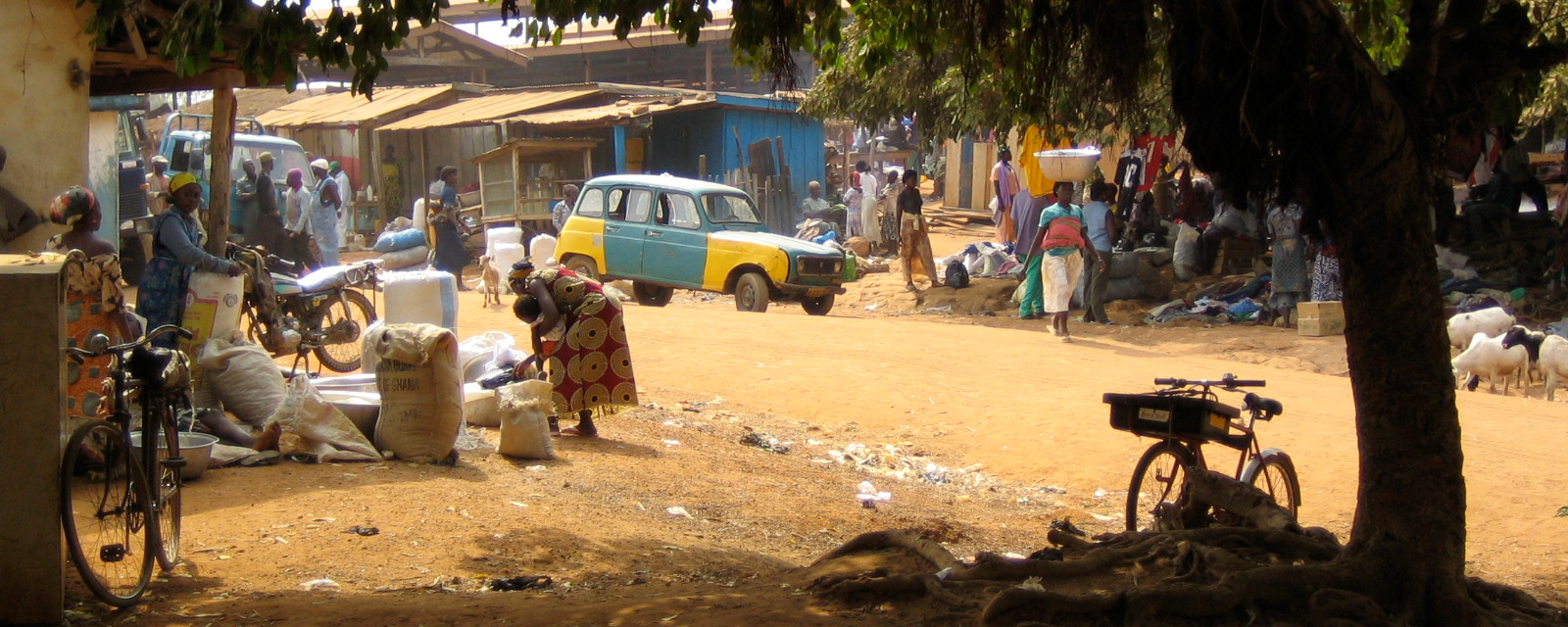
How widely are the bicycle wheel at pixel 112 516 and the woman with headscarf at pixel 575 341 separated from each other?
3455 millimetres

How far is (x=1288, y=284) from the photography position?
15070 millimetres

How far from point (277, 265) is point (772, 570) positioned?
6.41 metres

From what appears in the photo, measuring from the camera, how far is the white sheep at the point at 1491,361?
11.1 m

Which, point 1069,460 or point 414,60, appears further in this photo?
point 414,60

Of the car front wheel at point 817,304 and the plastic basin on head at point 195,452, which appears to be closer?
the plastic basin on head at point 195,452

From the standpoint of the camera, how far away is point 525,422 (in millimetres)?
7328

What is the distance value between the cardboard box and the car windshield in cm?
688

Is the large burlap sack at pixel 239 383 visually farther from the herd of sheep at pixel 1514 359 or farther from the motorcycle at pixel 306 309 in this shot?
the herd of sheep at pixel 1514 359

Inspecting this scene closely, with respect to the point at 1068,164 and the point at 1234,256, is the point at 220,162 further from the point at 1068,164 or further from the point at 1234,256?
the point at 1234,256

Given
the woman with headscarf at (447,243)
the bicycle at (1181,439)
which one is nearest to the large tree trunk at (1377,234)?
the bicycle at (1181,439)

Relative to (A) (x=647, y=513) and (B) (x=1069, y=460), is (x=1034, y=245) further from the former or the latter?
(A) (x=647, y=513)

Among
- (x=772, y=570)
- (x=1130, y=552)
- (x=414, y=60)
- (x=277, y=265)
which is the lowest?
(x=772, y=570)

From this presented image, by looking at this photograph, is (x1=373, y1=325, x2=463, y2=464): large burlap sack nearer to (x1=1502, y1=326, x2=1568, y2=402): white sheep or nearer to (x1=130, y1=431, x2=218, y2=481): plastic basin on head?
(x1=130, y1=431, x2=218, y2=481): plastic basin on head

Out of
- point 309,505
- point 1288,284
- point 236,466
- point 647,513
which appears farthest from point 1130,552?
point 1288,284
